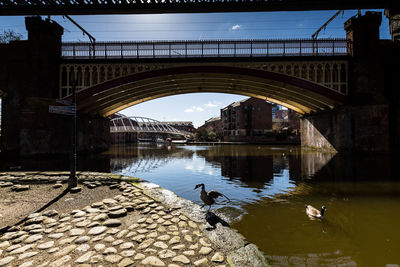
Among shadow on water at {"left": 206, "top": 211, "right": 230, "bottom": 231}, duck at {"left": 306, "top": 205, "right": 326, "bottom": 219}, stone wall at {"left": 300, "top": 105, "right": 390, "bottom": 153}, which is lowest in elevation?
duck at {"left": 306, "top": 205, "right": 326, "bottom": 219}

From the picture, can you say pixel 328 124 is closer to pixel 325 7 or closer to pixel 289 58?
pixel 289 58

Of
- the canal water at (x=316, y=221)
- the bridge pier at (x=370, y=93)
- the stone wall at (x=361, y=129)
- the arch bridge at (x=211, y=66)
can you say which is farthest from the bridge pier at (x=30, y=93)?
the bridge pier at (x=370, y=93)

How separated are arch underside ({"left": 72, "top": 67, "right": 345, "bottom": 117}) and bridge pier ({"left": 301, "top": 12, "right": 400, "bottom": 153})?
1809 millimetres

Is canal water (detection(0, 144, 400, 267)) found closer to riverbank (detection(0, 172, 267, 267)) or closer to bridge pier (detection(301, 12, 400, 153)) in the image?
riverbank (detection(0, 172, 267, 267))

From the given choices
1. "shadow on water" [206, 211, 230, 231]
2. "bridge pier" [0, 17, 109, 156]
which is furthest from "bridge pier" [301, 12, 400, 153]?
"bridge pier" [0, 17, 109, 156]

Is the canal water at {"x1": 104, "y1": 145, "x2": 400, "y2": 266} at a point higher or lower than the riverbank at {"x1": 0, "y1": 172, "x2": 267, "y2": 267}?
lower

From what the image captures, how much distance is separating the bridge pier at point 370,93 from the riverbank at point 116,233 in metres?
20.2

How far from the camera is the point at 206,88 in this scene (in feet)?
92.4

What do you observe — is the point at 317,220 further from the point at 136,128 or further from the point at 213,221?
the point at 136,128

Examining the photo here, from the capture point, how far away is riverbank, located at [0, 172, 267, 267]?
115 inches

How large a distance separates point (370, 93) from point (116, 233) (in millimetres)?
23407

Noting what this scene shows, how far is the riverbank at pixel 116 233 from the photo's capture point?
115 inches

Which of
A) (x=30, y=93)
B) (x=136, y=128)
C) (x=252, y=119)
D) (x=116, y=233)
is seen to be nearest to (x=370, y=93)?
(x=116, y=233)

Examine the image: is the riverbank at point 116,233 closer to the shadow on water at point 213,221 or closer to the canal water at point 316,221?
the shadow on water at point 213,221
